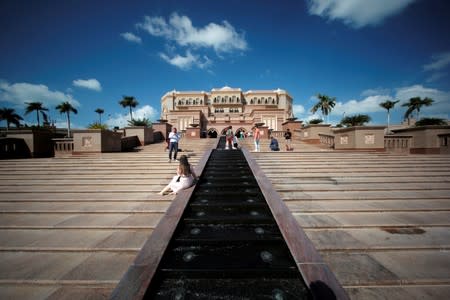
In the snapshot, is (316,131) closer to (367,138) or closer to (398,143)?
(367,138)

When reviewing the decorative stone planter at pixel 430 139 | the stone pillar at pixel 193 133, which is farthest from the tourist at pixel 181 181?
the stone pillar at pixel 193 133

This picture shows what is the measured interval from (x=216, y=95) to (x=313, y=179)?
62.4 m

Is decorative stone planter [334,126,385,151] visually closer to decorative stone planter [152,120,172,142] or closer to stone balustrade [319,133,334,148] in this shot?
stone balustrade [319,133,334,148]

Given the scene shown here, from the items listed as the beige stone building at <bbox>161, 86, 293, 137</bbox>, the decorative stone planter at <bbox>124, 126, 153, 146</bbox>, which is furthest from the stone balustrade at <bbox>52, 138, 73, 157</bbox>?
the beige stone building at <bbox>161, 86, 293, 137</bbox>

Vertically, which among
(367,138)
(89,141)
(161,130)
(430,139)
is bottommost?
(430,139)

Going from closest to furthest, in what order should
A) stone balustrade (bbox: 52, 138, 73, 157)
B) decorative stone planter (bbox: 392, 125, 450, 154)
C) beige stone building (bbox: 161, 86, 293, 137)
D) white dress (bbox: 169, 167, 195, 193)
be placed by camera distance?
white dress (bbox: 169, 167, 195, 193), decorative stone planter (bbox: 392, 125, 450, 154), stone balustrade (bbox: 52, 138, 73, 157), beige stone building (bbox: 161, 86, 293, 137)

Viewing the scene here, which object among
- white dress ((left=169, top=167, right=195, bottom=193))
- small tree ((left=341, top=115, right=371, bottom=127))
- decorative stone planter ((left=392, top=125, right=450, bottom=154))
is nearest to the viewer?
white dress ((left=169, top=167, right=195, bottom=193))

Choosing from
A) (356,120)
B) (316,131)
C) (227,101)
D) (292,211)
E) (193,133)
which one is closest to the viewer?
(292,211)

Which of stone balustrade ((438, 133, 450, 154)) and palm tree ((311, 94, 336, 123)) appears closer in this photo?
stone balustrade ((438, 133, 450, 154))

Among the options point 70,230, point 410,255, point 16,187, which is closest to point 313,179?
point 410,255

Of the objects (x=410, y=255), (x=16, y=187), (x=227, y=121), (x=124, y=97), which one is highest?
(x=124, y=97)

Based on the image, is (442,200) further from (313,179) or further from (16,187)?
(16,187)

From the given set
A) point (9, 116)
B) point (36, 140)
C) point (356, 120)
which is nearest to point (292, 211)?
point (36, 140)

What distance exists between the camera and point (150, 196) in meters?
5.11
